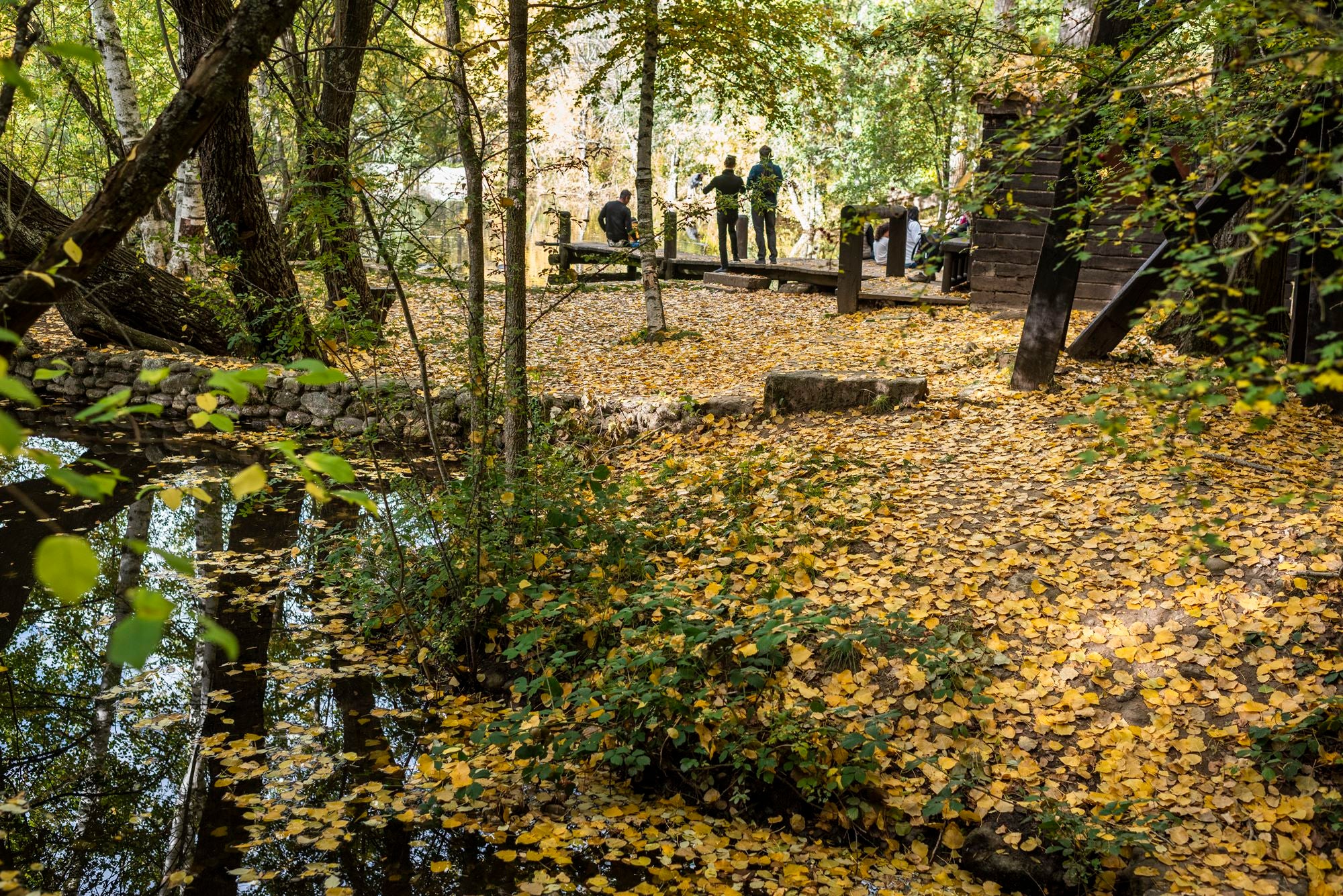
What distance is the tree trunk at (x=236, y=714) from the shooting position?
3.50 meters

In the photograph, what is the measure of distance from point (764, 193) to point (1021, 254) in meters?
3.72

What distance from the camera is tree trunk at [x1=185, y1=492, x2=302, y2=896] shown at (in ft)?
11.5

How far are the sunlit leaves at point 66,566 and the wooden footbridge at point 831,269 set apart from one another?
6072 mm

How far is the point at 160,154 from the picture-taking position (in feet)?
7.30

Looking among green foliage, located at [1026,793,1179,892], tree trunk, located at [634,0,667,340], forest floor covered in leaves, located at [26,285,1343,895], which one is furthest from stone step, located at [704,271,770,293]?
green foliage, located at [1026,793,1179,892]

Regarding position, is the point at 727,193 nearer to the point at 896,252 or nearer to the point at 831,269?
the point at 831,269

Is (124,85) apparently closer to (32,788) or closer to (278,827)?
(32,788)

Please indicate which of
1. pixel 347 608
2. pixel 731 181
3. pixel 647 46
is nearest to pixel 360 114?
pixel 731 181

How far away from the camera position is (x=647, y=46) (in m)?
9.36

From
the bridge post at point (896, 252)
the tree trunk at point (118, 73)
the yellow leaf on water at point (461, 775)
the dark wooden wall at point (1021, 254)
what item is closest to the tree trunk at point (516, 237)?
the yellow leaf on water at point (461, 775)

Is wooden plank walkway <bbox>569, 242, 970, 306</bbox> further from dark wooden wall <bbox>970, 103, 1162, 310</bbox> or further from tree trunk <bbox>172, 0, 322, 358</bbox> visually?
tree trunk <bbox>172, 0, 322, 358</bbox>

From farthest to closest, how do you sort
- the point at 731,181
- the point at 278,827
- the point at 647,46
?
1. the point at 731,181
2. the point at 647,46
3. the point at 278,827

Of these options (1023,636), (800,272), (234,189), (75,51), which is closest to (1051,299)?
(1023,636)

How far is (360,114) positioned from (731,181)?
35.2 ft
